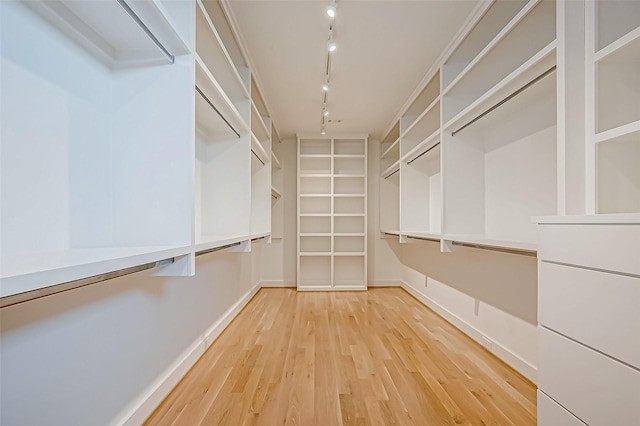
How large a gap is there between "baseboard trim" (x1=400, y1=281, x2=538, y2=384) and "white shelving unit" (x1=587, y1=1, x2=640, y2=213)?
1385 mm

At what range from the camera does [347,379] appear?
2.13 m

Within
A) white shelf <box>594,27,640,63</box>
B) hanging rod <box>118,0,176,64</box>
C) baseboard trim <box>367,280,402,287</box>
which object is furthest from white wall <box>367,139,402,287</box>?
hanging rod <box>118,0,176,64</box>

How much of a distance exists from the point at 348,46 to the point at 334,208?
124 inches

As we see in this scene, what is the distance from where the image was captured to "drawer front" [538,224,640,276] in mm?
943

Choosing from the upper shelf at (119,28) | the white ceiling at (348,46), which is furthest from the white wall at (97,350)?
the white ceiling at (348,46)

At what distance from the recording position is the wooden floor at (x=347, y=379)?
1717 mm

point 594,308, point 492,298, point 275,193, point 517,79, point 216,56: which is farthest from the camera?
point 275,193

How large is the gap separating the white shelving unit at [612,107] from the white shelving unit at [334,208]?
13.4 feet

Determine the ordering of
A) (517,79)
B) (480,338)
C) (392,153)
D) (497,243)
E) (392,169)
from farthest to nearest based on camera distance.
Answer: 1. (392,153)
2. (392,169)
3. (480,338)
4. (497,243)
5. (517,79)

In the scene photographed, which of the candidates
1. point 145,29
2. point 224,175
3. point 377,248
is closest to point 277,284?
point 377,248

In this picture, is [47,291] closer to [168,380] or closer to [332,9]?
[168,380]

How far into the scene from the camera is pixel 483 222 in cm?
279

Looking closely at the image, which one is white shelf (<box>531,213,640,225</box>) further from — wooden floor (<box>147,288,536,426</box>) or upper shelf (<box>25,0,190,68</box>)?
upper shelf (<box>25,0,190,68</box>)

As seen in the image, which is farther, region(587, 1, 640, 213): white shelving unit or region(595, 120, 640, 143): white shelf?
region(587, 1, 640, 213): white shelving unit
